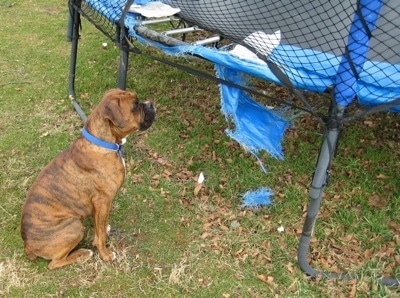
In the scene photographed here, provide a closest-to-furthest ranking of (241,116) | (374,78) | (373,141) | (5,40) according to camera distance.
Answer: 1. (374,78)
2. (241,116)
3. (373,141)
4. (5,40)

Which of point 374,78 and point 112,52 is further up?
point 374,78

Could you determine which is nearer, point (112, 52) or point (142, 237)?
point (142, 237)

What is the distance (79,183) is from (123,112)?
48 centimetres

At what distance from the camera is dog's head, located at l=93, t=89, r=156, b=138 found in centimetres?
253

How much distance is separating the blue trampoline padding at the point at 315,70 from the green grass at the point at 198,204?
38.5 inches

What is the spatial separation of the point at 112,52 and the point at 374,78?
3.61 metres

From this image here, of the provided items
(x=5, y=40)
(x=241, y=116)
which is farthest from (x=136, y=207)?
(x=5, y=40)

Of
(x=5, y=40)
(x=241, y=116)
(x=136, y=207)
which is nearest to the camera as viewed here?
(x=241, y=116)

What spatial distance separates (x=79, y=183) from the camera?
2633mm

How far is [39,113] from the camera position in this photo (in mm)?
4336

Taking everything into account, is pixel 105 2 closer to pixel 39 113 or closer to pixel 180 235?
pixel 39 113

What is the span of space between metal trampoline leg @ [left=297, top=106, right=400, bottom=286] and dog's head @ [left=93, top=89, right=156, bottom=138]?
1.01 metres

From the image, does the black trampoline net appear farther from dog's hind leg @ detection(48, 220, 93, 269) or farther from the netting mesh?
dog's hind leg @ detection(48, 220, 93, 269)

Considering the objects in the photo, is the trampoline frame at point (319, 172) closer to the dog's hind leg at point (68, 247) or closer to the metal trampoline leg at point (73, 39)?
the metal trampoline leg at point (73, 39)
